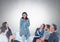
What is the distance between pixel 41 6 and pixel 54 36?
592 millimetres

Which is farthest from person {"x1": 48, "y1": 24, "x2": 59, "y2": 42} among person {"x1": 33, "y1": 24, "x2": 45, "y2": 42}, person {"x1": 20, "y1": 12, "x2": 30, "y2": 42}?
person {"x1": 20, "y1": 12, "x2": 30, "y2": 42}

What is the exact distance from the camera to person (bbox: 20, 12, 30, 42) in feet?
9.25

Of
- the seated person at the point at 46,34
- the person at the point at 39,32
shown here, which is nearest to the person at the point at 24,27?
→ the person at the point at 39,32

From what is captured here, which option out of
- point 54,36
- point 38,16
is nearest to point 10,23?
point 38,16

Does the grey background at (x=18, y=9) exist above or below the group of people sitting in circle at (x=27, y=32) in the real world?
above

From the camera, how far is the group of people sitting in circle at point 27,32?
2781 mm

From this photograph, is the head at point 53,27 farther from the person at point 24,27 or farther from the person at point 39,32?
the person at point 24,27

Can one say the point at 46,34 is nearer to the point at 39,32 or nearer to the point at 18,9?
the point at 39,32

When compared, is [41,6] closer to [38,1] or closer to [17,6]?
[38,1]

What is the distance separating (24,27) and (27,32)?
107 millimetres

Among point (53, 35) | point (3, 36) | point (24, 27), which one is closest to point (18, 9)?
point (24, 27)

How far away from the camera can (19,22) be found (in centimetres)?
283

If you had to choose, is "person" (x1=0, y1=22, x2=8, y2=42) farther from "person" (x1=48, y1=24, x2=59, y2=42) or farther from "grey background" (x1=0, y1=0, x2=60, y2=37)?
"person" (x1=48, y1=24, x2=59, y2=42)

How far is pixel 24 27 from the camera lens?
2832mm
